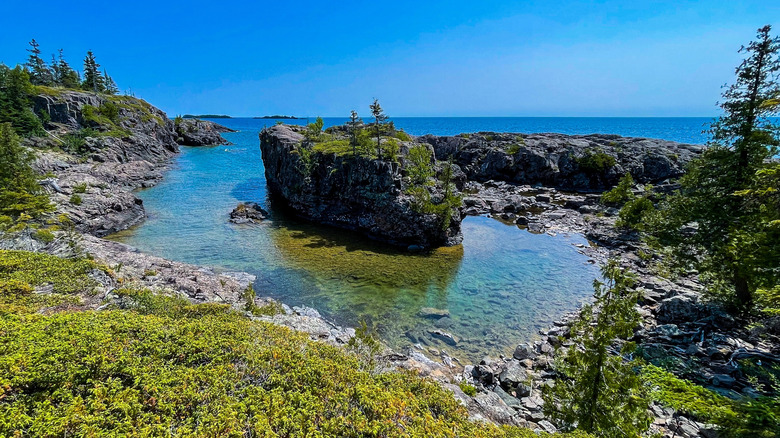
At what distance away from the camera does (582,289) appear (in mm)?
25359

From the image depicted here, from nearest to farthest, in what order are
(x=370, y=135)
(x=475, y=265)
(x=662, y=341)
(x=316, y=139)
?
(x=662, y=341)
(x=475, y=265)
(x=370, y=135)
(x=316, y=139)

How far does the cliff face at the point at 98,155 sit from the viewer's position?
3559 centimetres

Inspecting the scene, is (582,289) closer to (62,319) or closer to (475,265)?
(475,265)

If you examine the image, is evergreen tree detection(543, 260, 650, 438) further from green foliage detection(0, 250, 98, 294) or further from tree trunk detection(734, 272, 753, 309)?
green foliage detection(0, 250, 98, 294)

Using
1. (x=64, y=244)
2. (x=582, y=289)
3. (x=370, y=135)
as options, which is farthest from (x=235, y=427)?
(x=370, y=135)

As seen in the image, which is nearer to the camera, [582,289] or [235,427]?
[235,427]

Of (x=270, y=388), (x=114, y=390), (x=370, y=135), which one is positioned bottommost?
(x=270, y=388)

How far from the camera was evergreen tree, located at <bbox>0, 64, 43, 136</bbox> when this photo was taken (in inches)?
2376

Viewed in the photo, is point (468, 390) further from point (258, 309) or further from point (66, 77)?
point (66, 77)

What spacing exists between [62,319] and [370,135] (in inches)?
1406

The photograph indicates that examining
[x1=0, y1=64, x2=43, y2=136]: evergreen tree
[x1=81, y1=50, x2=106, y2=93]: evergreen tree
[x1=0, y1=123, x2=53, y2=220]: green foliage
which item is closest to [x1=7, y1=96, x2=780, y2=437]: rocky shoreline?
[x1=0, y1=123, x2=53, y2=220]: green foliage

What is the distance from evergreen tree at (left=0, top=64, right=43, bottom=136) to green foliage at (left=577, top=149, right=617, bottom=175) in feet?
351

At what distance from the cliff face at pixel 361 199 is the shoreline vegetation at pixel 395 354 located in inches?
641

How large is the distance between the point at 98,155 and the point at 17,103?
19725 millimetres
